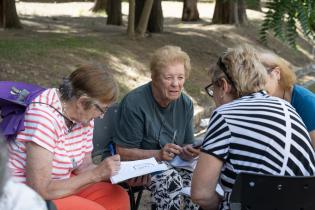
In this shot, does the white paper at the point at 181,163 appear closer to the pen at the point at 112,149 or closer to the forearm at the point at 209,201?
the pen at the point at 112,149

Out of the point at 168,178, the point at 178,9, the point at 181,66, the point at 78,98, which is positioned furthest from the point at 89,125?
the point at 178,9

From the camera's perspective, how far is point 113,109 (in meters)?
4.55

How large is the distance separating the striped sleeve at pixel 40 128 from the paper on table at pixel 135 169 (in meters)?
0.43

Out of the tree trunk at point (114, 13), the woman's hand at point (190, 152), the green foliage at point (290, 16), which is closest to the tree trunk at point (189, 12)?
the tree trunk at point (114, 13)

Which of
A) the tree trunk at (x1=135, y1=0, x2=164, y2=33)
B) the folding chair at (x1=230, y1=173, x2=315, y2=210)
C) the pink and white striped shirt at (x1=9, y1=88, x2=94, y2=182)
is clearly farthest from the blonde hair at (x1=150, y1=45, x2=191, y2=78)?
the tree trunk at (x1=135, y1=0, x2=164, y2=33)

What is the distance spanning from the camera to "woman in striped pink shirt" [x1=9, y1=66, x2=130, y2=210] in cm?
328

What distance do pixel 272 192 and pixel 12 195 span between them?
1.45 m

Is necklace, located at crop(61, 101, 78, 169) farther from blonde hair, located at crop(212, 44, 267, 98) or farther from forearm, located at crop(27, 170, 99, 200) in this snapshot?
blonde hair, located at crop(212, 44, 267, 98)

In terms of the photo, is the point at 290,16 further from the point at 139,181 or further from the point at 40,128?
the point at 40,128

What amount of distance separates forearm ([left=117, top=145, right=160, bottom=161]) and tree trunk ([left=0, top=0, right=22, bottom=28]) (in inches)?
407

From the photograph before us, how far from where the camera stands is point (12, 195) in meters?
1.97

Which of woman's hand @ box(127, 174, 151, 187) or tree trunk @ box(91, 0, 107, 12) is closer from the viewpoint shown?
woman's hand @ box(127, 174, 151, 187)

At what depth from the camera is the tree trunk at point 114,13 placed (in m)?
17.4

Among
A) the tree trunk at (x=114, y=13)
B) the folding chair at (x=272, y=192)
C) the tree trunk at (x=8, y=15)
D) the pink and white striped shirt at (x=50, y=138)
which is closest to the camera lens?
the folding chair at (x=272, y=192)
